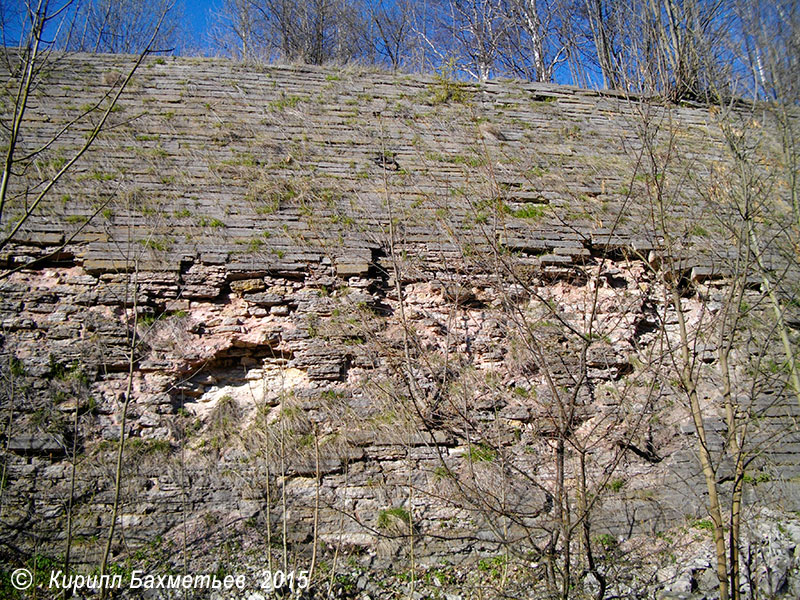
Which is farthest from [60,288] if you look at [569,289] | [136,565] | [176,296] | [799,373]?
[799,373]

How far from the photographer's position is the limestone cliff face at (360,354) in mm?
3699

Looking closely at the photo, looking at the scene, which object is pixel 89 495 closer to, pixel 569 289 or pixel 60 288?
pixel 60 288

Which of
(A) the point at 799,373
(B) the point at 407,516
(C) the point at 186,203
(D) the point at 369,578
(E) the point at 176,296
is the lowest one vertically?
(D) the point at 369,578

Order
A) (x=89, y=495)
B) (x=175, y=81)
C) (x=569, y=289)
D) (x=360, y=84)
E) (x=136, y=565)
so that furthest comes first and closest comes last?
(x=360, y=84) → (x=175, y=81) → (x=569, y=289) → (x=89, y=495) → (x=136, y=565)

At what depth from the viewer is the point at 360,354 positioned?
4.63 m

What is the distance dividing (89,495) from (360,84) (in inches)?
234

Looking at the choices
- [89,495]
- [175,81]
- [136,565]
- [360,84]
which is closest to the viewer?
[136,565]

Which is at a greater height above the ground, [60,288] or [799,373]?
[60,288]

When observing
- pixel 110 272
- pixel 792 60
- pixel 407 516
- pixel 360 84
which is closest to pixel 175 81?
pixel 360 84

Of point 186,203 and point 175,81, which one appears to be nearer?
point 186,203

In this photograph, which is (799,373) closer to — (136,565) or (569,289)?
(569,289)

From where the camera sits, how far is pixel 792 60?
4.17 metres

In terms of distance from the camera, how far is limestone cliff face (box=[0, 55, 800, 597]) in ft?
12.1

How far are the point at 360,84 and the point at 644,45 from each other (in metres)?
4.22
